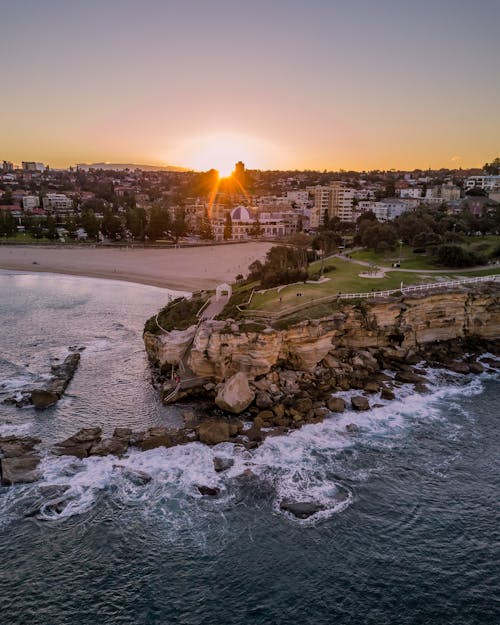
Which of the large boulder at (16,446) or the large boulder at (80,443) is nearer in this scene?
the large boulder at (16,446)

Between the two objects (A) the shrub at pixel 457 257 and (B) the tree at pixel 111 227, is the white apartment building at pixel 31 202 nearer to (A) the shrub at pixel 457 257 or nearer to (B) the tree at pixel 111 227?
(B) the tree at pixel 111 227

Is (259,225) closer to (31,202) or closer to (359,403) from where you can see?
(31,202)

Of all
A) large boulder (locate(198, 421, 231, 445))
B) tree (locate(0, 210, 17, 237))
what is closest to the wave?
large boulder (locate(198, 421, 231, 445))

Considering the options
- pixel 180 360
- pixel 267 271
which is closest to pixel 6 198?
pixel 267 271

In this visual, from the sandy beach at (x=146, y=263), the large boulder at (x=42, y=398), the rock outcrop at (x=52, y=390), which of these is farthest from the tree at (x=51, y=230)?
the large boulder at (x=42, y=398)

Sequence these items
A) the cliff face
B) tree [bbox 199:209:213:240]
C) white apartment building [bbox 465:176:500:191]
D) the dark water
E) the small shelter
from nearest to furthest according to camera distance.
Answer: the dark water
the cliff face
the small shelter
tree [bbox 199:209:213:240]
white apartment building [bbox 465:176:500:191]

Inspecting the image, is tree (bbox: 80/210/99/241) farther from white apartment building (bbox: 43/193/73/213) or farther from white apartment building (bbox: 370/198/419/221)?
white apartment building (bbox: 370/198/419/221)
